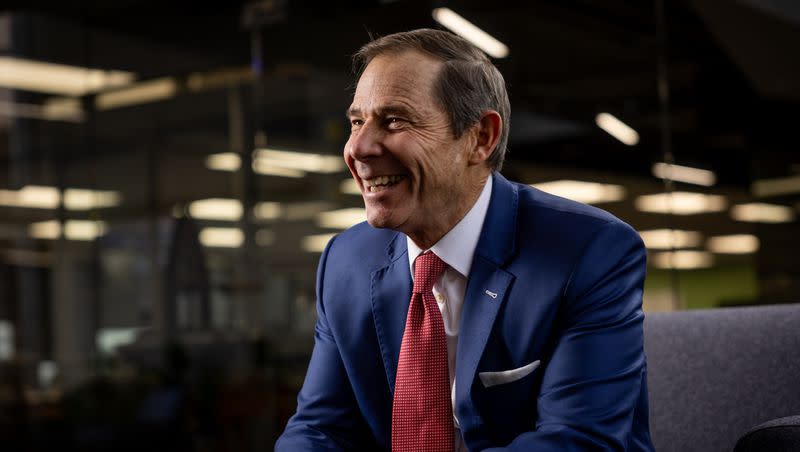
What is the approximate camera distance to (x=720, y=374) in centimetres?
172

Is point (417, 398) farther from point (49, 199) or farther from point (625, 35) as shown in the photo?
point (49, 199)

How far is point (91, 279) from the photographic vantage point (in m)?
7.21

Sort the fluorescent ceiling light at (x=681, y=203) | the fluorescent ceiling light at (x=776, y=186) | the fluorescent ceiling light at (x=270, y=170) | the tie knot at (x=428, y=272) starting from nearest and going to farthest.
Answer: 1. the tie knot at (x=428, y=272)
2. the fluorescent ceiling light at (x=776, y=186)
3. the fluorescent ceiling light at (x=681, y=203)
4. the fluorescent ceiling light at (x=270, y=170)

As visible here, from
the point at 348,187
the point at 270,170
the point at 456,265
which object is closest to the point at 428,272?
the point at 456,265

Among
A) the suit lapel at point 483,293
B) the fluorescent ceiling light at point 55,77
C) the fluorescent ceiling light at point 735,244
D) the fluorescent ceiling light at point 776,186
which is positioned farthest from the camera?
the fluorescent ceiling light at point 55,77

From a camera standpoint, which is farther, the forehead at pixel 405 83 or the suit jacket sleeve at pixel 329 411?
the suit jacket sleeve at pixel 329 411

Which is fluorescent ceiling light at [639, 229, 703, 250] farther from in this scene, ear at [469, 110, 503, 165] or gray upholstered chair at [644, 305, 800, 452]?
ear at [469, 110, 503, 165]

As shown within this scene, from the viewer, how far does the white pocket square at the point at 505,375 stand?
1.48m

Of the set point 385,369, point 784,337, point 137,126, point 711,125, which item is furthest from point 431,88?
point 137,126

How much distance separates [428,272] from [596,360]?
35 centimetres

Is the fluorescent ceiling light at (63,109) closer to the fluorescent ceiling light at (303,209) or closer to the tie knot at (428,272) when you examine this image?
the fluorescent ceiling light at (303,209)

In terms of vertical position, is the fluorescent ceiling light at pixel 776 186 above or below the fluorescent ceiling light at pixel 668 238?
above

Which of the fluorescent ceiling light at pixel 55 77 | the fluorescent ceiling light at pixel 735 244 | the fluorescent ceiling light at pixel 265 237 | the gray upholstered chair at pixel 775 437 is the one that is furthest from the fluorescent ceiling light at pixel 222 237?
the gray upholstered chair at pixel 775 437

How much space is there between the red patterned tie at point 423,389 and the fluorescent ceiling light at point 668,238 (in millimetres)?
3010
